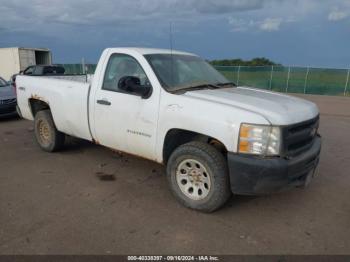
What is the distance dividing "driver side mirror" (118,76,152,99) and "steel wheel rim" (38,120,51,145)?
93.9 inches

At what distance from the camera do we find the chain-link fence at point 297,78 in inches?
874

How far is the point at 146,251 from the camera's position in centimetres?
307

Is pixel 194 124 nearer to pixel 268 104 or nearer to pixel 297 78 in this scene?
pixel 268 104

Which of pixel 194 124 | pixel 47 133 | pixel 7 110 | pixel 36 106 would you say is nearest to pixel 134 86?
pixel 194 124

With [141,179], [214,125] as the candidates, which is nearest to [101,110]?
[141,179]

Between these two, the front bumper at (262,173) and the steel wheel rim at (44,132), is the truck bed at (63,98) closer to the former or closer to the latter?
the steel wheel rim at (44,132)

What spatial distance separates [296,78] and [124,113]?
71.5ft

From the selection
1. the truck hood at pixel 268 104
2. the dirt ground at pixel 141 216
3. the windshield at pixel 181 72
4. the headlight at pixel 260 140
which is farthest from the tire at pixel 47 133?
the headlight at pixel 260 140

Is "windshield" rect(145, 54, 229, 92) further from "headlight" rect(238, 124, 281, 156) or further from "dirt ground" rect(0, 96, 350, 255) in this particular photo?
"dirt ground" rect(0, 96, 350, 255)

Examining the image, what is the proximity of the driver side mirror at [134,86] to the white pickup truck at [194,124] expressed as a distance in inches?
0.5

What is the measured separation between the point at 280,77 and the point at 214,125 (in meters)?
22.4

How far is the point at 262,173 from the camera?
329 centimetres

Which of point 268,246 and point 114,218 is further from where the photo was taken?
point 114,218

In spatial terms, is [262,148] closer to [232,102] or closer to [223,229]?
[232,102]
